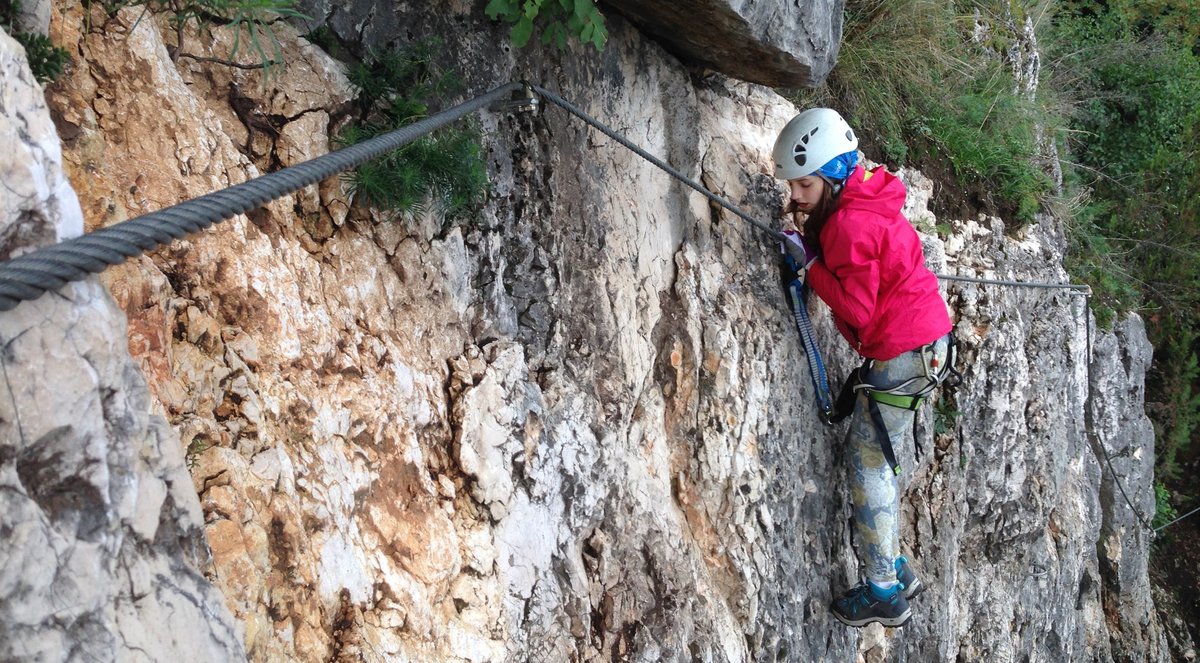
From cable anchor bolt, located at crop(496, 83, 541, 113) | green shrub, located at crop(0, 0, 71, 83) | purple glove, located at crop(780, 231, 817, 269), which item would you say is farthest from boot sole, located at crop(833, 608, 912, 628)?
green shrub, located at crop(0, 0, 71, 83)

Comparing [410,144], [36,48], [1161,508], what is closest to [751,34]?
[410,144]

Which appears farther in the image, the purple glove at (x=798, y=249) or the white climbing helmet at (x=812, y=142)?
the purple glove at (x=798, y=249)

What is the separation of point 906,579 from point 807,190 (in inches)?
86.3

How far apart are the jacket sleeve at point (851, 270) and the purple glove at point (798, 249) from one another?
0.16 m

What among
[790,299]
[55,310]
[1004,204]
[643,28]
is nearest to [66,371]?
[55,310]

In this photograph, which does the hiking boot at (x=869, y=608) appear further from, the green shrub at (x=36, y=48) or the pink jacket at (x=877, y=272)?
the green shrub at (x=36, y=48)

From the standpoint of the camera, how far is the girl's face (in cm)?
396

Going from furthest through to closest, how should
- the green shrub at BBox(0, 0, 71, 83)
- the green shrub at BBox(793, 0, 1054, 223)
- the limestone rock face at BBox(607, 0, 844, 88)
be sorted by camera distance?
the green shrub at BBox(793, 0, 1054, 223) < the limestone rock face at BBox(607, 0, 844, 88) < the green shrub at BBox(0, 0, 71, 83)

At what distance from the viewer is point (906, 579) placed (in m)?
4.49

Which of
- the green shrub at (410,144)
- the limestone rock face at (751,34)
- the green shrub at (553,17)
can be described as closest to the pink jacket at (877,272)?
the limestone rock face at (751,34)

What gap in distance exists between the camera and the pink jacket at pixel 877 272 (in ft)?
12.3

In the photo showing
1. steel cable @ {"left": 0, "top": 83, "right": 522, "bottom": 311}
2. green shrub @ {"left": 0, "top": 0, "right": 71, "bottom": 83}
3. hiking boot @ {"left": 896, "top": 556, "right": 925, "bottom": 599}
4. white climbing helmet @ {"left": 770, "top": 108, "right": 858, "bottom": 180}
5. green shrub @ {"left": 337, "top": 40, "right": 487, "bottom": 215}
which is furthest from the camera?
hiking boot @ {"left": 896, "top": 556, "right": 925, "bottom": 599}

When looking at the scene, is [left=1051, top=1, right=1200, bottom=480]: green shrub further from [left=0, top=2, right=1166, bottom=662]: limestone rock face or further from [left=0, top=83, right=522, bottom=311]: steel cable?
[left=0, top=83, right=522, bottom=311]: steel cable

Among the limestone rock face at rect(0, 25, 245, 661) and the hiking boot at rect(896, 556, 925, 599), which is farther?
the hiking boot at rect(896, 556, 925, 599)
